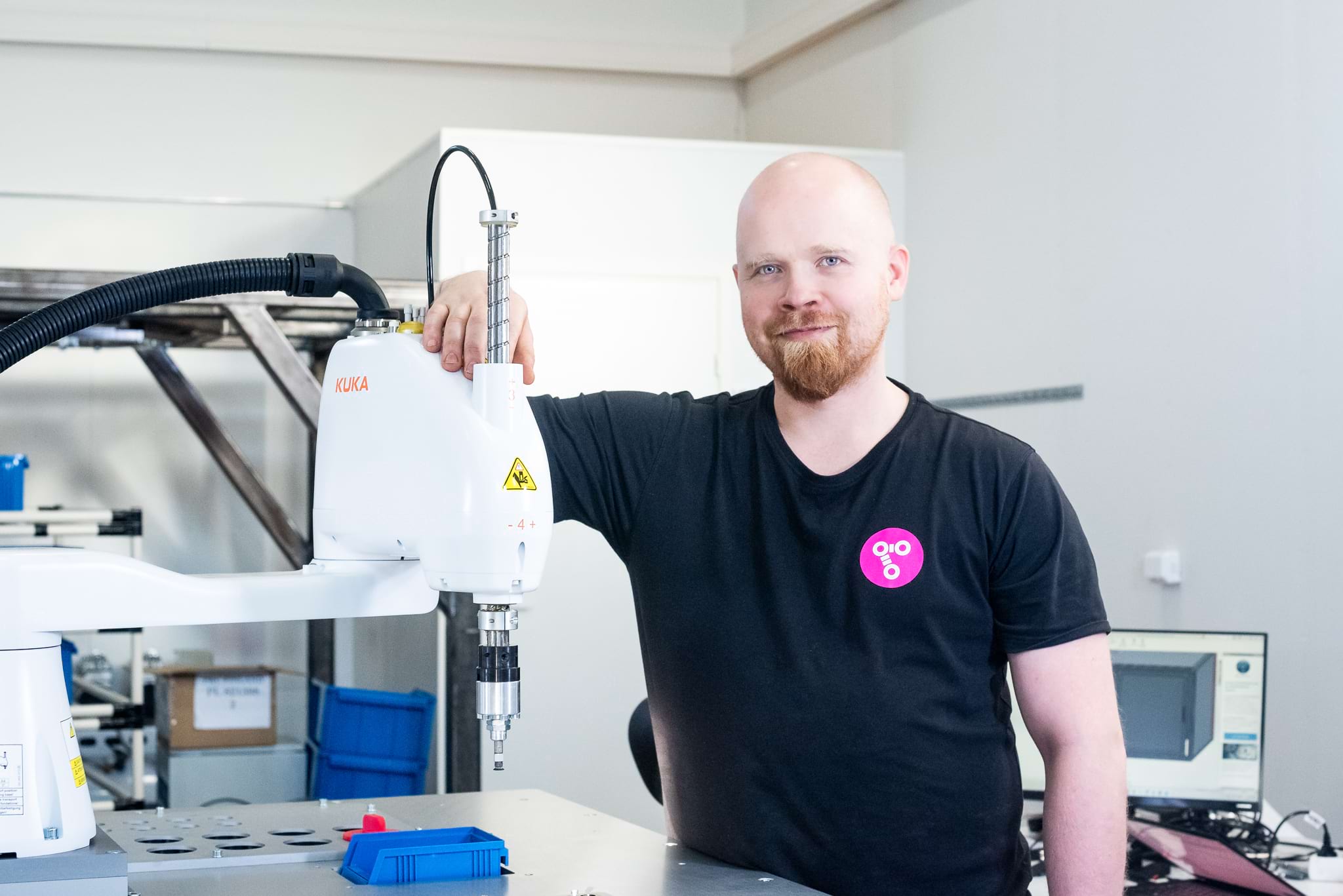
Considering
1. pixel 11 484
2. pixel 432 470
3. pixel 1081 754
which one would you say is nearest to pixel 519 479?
pixel 432 470

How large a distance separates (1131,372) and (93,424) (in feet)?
12.6

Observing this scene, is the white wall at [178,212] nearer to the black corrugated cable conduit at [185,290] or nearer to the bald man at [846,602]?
the bald man at [846,602]

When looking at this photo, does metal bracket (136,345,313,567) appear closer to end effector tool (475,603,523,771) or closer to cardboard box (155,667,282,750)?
cardboard box (155,667,282,750)

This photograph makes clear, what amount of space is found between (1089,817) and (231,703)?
12.1ft

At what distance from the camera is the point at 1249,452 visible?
3557mm

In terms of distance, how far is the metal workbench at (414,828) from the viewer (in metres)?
1.29

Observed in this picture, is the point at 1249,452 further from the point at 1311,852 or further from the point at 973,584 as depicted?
the point at 973,584

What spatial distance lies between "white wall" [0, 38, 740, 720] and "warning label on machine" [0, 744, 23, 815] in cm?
436

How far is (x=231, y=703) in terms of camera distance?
4719 mm

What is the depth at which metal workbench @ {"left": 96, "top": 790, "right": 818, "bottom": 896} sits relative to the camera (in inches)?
51.0

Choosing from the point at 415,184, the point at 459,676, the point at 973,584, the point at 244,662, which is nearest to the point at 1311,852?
the point at 973,584

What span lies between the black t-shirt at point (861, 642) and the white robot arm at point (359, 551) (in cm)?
37

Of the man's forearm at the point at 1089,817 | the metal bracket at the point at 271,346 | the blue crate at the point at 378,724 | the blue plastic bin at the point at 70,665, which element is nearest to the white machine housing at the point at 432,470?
the man's forearm at the point at 1089,817

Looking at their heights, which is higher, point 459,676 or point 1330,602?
point 1330,602
